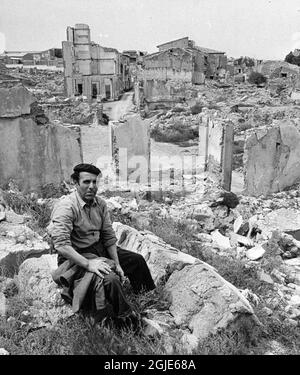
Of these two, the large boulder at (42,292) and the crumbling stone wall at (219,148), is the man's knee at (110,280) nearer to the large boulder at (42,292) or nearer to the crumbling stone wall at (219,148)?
the large boulder at (42,292)

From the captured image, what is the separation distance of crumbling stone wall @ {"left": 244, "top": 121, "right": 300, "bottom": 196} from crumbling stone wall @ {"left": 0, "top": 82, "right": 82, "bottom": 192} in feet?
14.3

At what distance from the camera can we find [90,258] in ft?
11.6

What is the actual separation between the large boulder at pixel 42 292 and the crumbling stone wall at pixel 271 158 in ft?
23.3

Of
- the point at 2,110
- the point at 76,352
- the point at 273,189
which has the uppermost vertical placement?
the point at 2,110

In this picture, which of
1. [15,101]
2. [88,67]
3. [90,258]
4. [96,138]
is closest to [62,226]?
[90,258]

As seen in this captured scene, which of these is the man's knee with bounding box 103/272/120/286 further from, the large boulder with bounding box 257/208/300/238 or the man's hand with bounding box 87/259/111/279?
the large boulder with bounding box 257/208/300/238

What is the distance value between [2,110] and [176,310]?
5.92 m

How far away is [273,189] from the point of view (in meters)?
10.8

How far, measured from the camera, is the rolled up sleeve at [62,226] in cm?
337

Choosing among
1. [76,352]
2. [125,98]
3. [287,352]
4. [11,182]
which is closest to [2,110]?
[11,182]

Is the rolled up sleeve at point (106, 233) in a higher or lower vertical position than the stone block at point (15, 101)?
lower

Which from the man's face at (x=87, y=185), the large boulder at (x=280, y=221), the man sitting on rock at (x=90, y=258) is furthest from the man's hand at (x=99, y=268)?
the large boulder at (x=280, y=221)

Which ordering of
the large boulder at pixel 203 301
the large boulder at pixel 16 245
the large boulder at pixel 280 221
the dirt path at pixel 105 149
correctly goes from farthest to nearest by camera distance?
the dirt path at pixel 105 149 < the large boulder at pixel 280 221 < the large boulder at pixel 16 245 < the large boulder at pixel 203 301

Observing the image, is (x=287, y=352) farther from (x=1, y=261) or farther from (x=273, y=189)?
(x=273, y=189)
